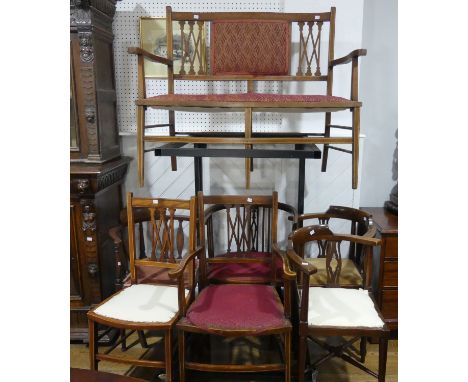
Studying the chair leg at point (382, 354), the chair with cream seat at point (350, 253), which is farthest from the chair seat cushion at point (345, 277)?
the chair leg at point (382, 354)

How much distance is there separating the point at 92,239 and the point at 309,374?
5.03ft

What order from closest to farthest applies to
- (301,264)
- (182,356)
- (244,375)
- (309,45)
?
(301,264), (182,356), (244,375), (309,45)

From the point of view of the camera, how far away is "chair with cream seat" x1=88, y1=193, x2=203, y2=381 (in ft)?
6.17

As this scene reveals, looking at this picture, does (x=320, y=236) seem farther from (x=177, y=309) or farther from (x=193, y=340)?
(x=193, y=340)

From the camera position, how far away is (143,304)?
2033mm

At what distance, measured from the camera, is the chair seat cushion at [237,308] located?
1842 millimetres

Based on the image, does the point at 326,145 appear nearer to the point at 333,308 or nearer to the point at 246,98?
the point at 246,98

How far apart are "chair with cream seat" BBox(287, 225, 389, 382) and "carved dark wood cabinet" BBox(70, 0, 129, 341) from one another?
4.10 ft

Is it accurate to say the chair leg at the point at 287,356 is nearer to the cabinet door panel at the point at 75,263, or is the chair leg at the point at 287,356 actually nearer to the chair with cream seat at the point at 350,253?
the chair with cream seat at the point at 350,253

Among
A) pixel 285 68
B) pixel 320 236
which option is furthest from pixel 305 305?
pixel 285 68

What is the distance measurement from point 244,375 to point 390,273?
3.66 feet

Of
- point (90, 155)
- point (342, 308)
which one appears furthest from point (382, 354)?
point (90, 155)

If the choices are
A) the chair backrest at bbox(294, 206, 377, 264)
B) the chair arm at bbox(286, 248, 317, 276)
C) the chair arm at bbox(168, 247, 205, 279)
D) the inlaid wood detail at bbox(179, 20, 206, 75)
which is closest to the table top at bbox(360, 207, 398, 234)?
the chair backrest at bbox(294, 206, 377, 264)

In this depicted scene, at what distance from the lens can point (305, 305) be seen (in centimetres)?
186
